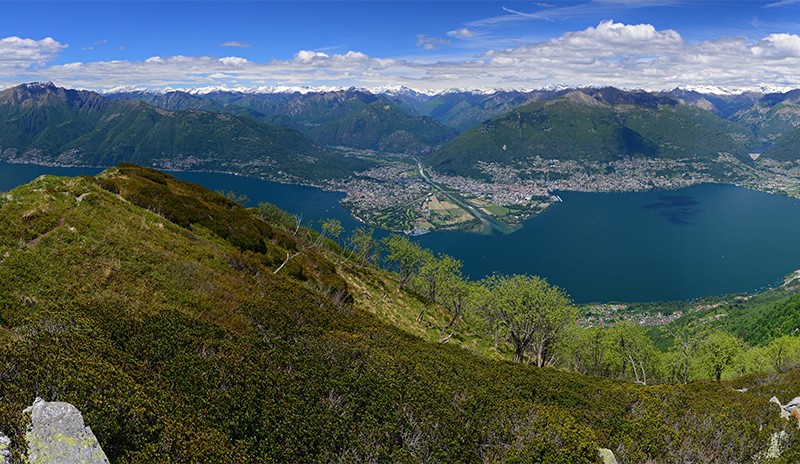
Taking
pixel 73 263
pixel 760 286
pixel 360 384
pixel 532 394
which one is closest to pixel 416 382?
pixel 360 384

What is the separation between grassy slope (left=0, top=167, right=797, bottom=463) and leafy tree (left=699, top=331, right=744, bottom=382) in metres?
22.5

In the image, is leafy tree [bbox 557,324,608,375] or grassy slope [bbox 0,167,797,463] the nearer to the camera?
grassy slope [bbox 0,167,797,463]

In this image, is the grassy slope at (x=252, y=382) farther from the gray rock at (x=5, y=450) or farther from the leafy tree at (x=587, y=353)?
the leafy tree at (x=587, y=353)

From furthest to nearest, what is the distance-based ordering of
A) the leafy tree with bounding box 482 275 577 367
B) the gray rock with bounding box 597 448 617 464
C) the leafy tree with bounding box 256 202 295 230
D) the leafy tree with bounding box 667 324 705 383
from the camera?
the leafy tree with bounding box 256 202 295 230
the leafy tree with bounding box 667 324 705 383
the leafy tree with bounding box 482 275 577 367
the gray rock with bounding box 597 448 617 464

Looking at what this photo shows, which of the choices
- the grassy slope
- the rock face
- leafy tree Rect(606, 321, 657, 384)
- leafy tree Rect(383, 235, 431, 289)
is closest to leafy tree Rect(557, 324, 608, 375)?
leafy tree Rect(606, 321, 657, 384)

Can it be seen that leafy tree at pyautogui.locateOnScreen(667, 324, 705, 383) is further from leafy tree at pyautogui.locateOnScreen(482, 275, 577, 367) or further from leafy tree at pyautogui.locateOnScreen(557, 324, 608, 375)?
leafy tree at pyautogui.locateOnScreen(482, 275, 577, 367)

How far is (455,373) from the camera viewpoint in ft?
89.6

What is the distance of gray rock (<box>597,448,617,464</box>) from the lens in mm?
18484

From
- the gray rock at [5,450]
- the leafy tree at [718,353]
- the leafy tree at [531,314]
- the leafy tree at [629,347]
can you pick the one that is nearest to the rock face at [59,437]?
the gray rock at [5,450]

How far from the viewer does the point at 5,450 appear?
10.6 m

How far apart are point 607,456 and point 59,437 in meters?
21.2

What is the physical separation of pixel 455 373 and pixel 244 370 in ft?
46.2

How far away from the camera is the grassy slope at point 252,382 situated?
48.0 ft

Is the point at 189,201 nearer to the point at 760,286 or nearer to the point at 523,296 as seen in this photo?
the point at 523,296
